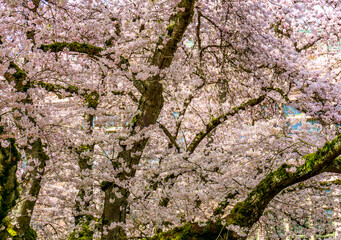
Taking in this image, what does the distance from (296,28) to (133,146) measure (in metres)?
9.17

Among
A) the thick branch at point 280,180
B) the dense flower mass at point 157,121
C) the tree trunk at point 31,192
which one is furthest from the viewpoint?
the tree trunk at point 31,192

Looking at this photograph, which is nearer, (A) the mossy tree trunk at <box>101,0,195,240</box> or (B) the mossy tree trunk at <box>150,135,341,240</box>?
(B) the mossy tree trunk at <box>150,135,341,240</box>

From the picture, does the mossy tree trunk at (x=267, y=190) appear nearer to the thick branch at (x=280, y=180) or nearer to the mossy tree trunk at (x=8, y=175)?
the thick branch at (x=280, y=180)

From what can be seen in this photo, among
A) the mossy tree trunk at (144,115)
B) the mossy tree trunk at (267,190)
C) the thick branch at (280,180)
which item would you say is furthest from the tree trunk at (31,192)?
the thick branch at (280,180)

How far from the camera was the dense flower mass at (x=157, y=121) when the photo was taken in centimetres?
583

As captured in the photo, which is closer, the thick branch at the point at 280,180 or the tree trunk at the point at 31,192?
the thick branch at the point at 280,180

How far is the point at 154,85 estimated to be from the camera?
6395mm

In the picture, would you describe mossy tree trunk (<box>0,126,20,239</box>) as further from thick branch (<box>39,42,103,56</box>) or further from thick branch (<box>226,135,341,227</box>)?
thick branch (<box>226,135,341,227</box>)

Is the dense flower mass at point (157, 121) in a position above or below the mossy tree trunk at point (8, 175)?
above

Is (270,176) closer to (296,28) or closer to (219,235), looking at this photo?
(219,235)

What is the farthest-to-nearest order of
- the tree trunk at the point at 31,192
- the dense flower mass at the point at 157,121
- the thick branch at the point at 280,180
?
the tree trunk at the point at 31,192 < the dense flower mass at the point at 157,121 < the thick branch at the point at 280,180

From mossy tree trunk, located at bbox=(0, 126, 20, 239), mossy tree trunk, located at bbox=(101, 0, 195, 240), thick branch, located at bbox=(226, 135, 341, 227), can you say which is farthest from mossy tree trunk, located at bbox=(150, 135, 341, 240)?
mossy tree trunk, located at bbox=(0, 126, 20, 239)

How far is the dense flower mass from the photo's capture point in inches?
230

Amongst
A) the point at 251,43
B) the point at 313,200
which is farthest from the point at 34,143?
the point at 313,200
